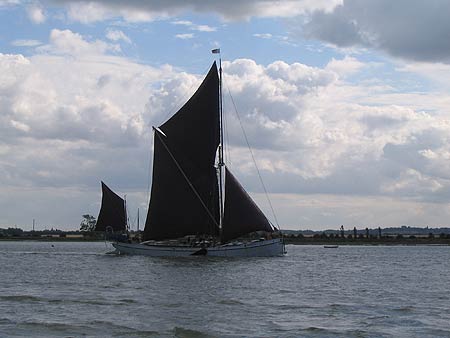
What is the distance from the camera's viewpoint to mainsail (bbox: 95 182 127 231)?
90.1 metres

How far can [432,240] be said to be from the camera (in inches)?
6191

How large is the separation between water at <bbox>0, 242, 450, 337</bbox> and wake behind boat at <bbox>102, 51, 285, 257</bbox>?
13.5 meters

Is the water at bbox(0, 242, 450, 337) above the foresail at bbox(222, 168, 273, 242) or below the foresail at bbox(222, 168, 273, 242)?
below

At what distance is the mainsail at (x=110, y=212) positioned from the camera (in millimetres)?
90062

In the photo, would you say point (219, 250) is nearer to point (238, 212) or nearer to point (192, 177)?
point (238, 212)

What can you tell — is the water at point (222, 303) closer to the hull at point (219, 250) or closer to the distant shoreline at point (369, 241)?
the hull at point (219, 250)

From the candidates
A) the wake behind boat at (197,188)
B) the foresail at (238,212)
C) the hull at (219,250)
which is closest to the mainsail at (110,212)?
the hull at (219,250)

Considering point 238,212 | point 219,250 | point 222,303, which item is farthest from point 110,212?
point 222,303

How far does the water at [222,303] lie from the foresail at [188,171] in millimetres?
14147

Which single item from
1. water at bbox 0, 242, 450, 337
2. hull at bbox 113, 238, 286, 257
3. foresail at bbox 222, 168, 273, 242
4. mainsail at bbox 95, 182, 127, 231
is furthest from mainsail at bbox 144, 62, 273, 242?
mainsail at bbox 95, 182, 127, 231

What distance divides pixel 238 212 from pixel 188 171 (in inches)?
237

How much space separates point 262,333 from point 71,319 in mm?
7412

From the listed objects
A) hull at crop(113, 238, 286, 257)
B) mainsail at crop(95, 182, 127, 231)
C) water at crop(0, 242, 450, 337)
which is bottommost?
water at crop(0, 242, 450, 337)

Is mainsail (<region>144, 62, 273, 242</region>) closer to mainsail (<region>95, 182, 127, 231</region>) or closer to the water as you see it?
the water
